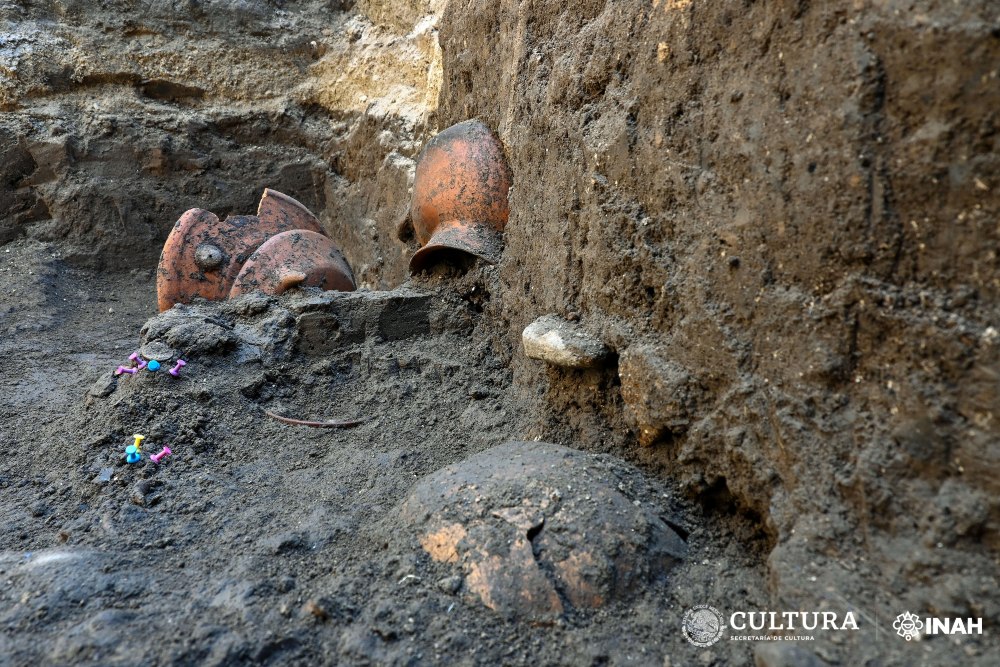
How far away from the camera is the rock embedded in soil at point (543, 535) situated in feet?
4.72

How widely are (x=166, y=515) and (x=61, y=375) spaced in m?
1.66

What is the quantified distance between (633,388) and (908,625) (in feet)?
2.60

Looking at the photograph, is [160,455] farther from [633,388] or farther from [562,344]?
[633,388]

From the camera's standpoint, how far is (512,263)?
2.49m

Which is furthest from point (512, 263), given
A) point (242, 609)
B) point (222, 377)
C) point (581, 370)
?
point (242, 609)

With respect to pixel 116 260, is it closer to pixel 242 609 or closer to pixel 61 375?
pixel 61 375

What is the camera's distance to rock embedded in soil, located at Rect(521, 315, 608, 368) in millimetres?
1916

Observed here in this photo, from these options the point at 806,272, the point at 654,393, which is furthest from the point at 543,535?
the point at 806,272

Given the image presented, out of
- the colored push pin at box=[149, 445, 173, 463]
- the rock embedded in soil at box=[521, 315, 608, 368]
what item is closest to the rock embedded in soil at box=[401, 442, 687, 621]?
the rock embedded in soil at box=[521, 315, 608, 368]

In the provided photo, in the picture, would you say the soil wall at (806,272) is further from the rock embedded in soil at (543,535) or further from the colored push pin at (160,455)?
the colored push pin at (160,455)

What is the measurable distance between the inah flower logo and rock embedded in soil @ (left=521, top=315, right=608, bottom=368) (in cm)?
93

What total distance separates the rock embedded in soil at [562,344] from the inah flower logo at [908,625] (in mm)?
935

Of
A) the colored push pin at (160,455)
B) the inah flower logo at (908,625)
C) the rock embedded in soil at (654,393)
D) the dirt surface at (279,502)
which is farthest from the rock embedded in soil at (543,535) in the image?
the colored push pin at (160,455)

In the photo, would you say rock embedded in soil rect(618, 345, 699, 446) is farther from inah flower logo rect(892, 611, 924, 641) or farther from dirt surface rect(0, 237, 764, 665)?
inah flower logo rect(892, 611, 924, 641)
